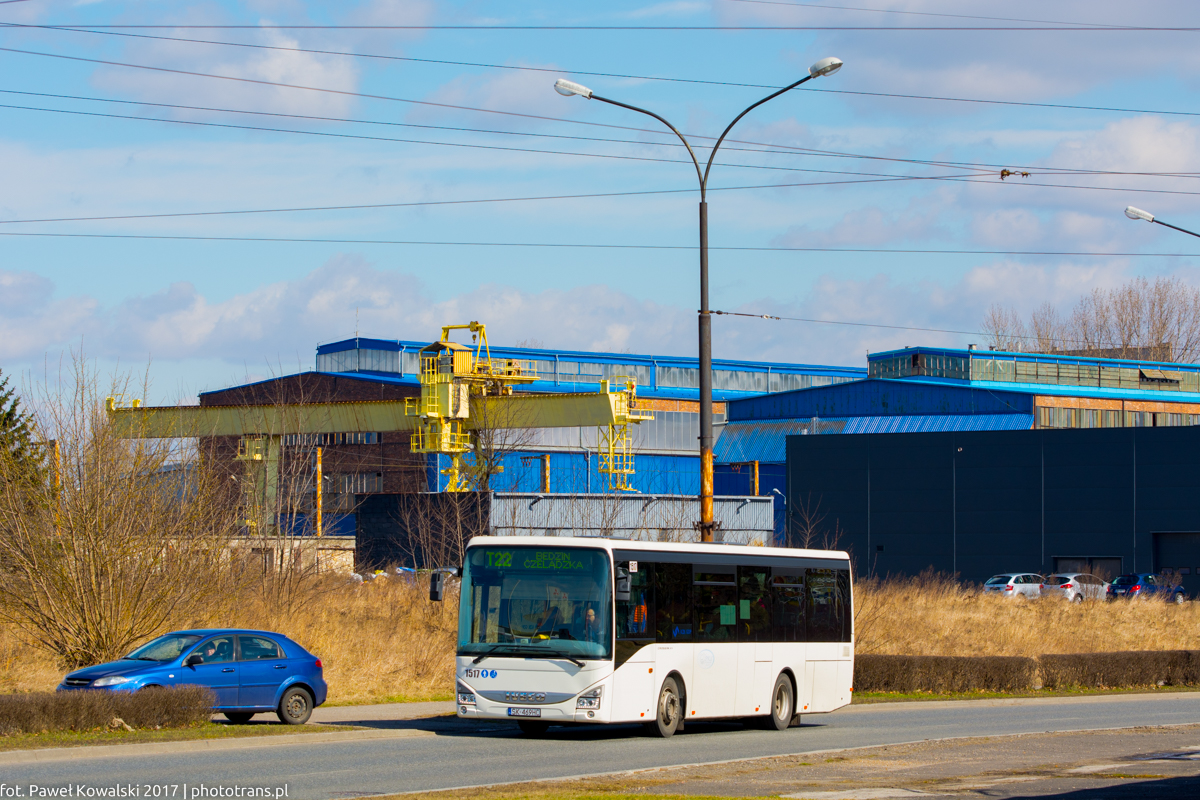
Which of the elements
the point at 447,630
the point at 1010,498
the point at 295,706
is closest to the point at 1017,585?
the point at 1010,498

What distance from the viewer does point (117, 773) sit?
45.2 ft

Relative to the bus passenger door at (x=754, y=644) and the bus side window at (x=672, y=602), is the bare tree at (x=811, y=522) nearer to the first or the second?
the bus passenger door at (x=754, y=644)

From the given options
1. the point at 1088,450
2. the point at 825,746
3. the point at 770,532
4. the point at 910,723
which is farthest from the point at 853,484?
the point at 825,746

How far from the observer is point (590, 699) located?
59.4 feet

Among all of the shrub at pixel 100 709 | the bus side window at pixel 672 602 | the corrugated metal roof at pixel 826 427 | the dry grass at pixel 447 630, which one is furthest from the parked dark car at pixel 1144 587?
the shrub at pixel 100 709

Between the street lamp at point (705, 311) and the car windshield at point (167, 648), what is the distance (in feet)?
25.9

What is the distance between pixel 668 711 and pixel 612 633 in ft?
6.00

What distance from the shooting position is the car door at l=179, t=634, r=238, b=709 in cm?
1886

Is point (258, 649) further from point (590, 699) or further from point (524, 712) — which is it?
point (590, 699)

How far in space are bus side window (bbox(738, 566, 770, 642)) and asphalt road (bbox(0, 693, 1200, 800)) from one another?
4.90ft

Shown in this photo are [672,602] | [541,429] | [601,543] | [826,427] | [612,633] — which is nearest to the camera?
[612,633]

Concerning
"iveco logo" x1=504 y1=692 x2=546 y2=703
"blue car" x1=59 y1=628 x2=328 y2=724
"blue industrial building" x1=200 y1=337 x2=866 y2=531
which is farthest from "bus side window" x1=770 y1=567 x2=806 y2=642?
"blue industrial building" x1=200 y1=337 x2=866 y2=531

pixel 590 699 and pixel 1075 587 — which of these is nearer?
pixel 590 699

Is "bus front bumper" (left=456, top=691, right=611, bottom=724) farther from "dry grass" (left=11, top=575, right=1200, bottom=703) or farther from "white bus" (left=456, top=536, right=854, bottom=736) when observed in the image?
"dry grass" (left=11, top=575, right=1200, bottom=703)
